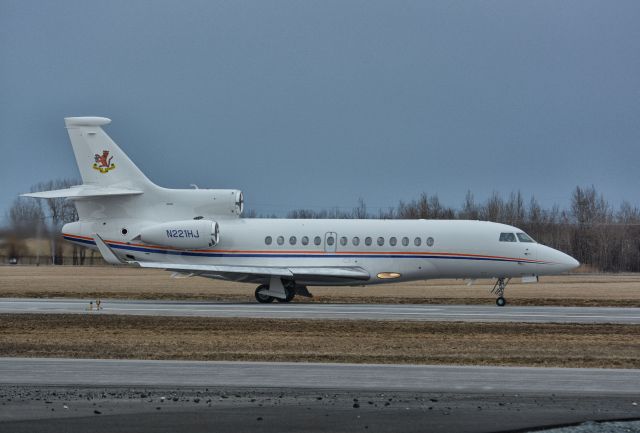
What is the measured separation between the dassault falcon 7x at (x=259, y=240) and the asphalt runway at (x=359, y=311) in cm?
172

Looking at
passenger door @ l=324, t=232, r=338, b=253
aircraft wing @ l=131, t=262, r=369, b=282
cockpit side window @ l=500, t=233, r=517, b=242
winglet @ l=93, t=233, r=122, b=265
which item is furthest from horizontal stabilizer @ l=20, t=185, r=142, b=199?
cockpit side window @ l=500, t=233, r=517, b=242

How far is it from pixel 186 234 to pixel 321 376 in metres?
24.6

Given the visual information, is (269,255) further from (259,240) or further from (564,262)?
(564,262)

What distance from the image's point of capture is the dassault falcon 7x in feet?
129

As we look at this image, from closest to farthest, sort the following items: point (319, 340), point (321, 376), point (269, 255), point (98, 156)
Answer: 1. point (321, 376)
2. point (319, 340)
3. point (269, 255)
4. point (98, 156)

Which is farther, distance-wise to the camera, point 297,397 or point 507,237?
point 507,237

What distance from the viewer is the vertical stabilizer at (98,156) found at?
135ft

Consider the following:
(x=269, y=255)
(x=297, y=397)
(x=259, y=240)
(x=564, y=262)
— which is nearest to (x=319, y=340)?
(x=297, y=397)

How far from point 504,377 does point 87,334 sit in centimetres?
1179

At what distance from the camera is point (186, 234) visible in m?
40.4

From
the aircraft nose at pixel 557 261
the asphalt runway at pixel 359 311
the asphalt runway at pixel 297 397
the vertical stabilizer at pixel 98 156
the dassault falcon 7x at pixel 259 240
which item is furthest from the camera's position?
the vertical stabilizer at pixel 98 156

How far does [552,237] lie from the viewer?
104 metres

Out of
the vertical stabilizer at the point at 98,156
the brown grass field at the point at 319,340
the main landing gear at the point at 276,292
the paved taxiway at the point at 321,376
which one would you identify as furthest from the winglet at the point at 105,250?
the paved taxiway at the point at 321,376

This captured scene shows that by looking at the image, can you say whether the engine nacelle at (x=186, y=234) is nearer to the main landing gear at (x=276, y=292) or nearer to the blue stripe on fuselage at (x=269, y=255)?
the blue stripe on fuselage at (x=269, y=255)
